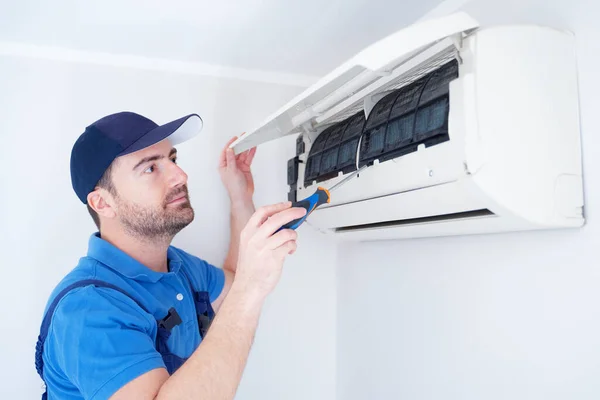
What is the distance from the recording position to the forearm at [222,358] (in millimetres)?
894

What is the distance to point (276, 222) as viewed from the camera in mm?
1009

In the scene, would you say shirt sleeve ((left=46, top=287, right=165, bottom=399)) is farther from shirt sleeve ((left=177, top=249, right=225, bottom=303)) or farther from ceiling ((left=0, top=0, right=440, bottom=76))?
ceiling ((left=0, top=0, right=440, bottom=76))

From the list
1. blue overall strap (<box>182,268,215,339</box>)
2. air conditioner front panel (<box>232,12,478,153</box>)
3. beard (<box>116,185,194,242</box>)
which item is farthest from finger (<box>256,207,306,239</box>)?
blue overall strap (<box>182,268,215,339</box>)

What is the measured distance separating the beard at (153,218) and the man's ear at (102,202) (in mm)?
33

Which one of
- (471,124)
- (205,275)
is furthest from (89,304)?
(471,124)

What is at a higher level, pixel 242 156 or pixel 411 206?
pixel 242 156

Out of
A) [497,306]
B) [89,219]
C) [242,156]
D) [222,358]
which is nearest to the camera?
[222,358]

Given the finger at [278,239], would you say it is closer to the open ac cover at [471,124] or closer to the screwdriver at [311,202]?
the screwdriver at [311,202]

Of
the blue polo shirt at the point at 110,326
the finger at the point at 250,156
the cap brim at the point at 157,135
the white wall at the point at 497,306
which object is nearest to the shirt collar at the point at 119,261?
the blue polo shirt at the point at 110,326

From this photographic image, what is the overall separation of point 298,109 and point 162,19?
561 mm

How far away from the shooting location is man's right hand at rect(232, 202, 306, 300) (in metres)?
1.01

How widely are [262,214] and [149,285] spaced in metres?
0.45

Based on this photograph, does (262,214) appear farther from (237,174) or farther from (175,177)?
(237,174)

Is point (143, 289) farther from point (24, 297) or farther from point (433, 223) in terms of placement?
point (433, 223)
